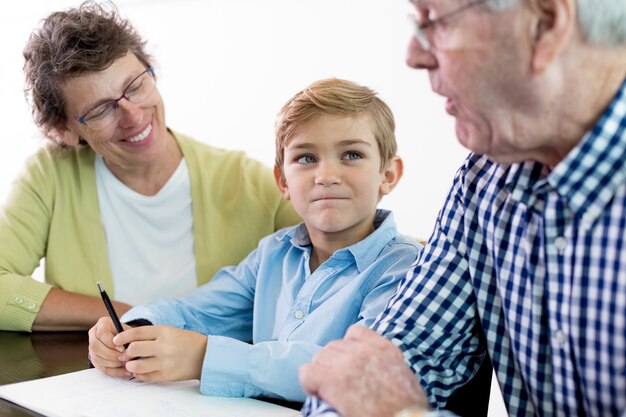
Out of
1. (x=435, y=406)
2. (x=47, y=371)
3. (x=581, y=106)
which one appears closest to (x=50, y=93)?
(x=47, y=371)

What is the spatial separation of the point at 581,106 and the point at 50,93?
56.5 inches

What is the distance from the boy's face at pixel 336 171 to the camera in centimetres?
148

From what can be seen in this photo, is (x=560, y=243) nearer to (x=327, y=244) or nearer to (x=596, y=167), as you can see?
(x=596, y=167)

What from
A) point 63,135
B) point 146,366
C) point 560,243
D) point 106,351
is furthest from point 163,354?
point 63,135

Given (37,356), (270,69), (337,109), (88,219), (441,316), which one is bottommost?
(37,356)

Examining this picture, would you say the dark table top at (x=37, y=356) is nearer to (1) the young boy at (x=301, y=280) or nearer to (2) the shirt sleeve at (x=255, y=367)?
(1) the young boy at (x=301, y=280)

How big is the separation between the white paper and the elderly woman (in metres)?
0.51

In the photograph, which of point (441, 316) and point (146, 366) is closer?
point (441, 316)

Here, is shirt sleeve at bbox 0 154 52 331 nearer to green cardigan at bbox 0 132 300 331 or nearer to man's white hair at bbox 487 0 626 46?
green cardigan at bbox 0 132 300 331

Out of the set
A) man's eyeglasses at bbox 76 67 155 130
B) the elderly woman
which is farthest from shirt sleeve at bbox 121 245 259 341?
man's eyeglasses at bbox 76 67 155 130

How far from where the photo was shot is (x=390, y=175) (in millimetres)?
1595

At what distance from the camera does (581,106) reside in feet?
2.99

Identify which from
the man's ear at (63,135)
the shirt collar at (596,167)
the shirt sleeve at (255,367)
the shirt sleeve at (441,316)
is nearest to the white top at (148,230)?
the man's ear at (63,135)

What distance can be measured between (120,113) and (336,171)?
0.69 meters
